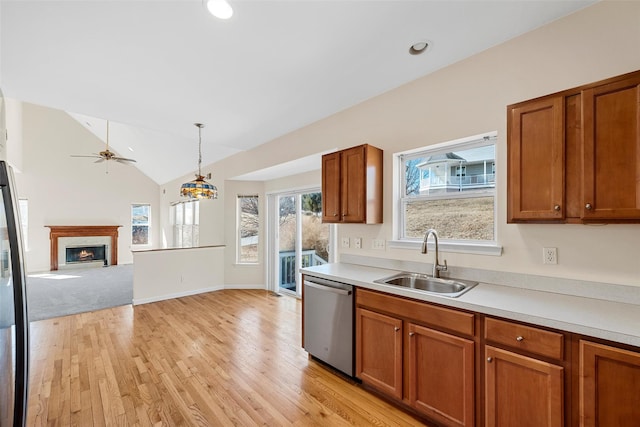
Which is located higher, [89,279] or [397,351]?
[397,351]

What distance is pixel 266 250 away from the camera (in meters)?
5.36

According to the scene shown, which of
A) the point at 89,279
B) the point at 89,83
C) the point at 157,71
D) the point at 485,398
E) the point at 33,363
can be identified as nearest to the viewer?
the point at 485,398

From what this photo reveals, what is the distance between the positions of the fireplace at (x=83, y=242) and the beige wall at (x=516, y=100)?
8.79 metres

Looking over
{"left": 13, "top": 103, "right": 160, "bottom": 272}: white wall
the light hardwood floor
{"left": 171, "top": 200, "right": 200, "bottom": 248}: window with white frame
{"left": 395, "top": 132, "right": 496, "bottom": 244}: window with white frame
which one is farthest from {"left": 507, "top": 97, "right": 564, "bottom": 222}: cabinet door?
{"left": 13, "top": 103, "right": 160, "bottom": 272}: white wall

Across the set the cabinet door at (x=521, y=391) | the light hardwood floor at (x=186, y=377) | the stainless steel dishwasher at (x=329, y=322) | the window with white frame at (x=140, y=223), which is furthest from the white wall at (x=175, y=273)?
the window with white frame at (x=140, y=223)

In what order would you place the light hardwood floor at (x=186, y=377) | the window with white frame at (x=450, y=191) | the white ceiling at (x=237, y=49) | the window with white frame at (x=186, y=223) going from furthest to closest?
the window with white frame at (x=186, y=223) < the window with white frame at (x=450, y=191) < the light hardwood floor at (x=186, y=377) < the white ceiling at (x=237, y=49)

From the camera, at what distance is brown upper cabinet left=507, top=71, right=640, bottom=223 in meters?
1.37

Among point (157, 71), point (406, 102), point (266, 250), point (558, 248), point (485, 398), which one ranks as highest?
point (157, 71)

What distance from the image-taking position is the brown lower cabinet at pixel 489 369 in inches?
48.6

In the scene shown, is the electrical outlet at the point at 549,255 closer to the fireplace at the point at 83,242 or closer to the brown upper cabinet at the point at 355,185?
the brown upper cabinet at the point at 355,185

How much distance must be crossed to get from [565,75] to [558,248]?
3.65ft

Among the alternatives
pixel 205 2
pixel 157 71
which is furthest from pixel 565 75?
pixel 157 71

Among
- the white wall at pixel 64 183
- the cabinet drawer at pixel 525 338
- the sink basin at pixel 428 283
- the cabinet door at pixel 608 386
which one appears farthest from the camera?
the white wall at pixel 64 183

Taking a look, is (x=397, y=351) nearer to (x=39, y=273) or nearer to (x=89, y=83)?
(x=89, y=83)
